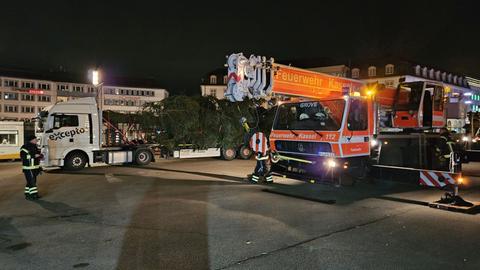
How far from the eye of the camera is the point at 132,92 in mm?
79875

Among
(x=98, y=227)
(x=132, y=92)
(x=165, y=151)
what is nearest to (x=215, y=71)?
(x=132, y=92)

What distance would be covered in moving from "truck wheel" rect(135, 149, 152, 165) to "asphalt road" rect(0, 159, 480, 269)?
5987 mm

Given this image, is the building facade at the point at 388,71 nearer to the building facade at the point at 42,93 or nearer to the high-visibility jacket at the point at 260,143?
the building facade at the point at 42,93

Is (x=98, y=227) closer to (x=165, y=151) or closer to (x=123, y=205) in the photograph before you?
(x=123, y=205)

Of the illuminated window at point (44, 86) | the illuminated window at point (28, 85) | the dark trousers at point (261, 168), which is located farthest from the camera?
the illuminated window at point (44, 86)

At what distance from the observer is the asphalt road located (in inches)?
185

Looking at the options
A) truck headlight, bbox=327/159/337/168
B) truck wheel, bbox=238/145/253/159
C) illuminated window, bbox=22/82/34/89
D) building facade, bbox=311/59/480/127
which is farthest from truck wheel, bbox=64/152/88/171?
illuminated window, bbox=22/82/34/89

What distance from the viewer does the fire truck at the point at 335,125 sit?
321 inches

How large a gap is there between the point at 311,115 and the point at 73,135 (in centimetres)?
1013

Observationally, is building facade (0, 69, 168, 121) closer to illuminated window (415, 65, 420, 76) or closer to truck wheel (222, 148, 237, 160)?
illuminated window (415, 65, 420, 76)

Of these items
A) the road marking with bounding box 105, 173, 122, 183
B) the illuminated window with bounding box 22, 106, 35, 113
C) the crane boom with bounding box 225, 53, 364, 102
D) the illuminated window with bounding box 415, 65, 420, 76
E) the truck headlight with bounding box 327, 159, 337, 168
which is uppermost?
the illuminated window with bounding box 415, 65, 420, 76

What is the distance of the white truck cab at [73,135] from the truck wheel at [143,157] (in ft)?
3.00

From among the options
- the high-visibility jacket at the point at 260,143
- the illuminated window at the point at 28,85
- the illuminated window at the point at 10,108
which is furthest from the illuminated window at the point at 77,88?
the high-visibility jacket at the point at 260,143

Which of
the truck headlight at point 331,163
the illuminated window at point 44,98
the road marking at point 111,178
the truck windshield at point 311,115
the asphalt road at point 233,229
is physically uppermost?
the illuminated window at point 44,98
